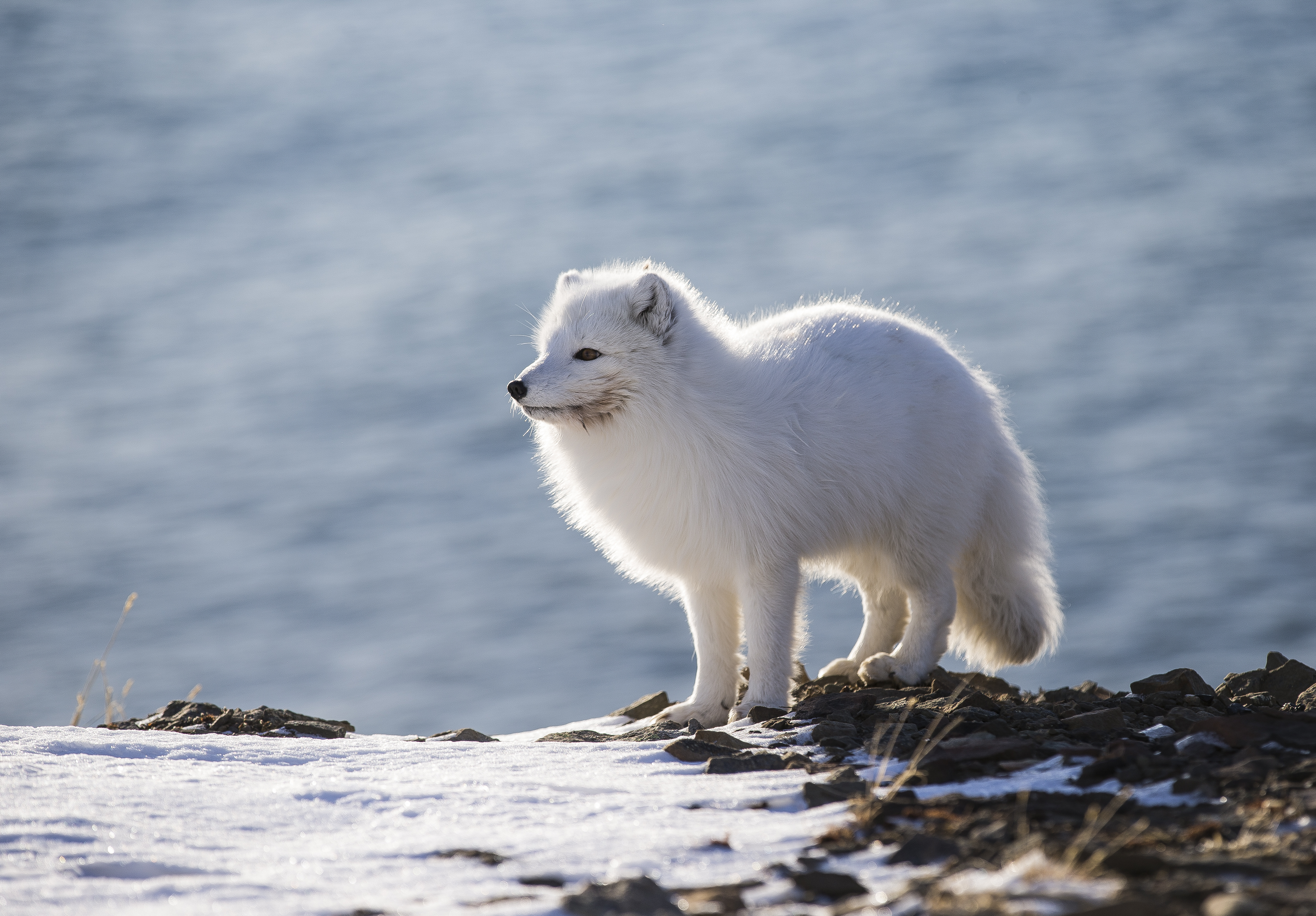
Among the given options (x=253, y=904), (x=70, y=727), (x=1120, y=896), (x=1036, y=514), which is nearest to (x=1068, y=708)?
(x=1036, y=514)

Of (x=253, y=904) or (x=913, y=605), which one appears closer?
(x=253, y=904)

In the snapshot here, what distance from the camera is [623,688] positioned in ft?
73.6

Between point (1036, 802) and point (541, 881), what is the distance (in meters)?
1.30

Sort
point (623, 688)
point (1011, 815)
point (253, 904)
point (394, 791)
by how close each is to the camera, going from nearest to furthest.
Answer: point (253, 904)
point (1011, 815)
point (394, 791)
point (623, 688)

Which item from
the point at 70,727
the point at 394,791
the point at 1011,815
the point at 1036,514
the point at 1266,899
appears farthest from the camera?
the point at 1036,514

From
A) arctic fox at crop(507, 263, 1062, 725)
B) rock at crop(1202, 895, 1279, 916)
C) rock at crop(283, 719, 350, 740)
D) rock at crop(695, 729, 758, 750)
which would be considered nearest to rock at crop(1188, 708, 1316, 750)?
rock at crop(1202, 895, 1279, 916)

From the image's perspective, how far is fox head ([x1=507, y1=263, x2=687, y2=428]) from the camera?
4973 millimetres

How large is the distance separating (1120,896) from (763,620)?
9.21 ft

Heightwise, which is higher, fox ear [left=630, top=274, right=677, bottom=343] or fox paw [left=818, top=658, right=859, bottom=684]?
fox ear [left=630, top=274, right=677, bottom=343]

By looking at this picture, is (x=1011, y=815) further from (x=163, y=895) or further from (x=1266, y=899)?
(x=163, y=895)

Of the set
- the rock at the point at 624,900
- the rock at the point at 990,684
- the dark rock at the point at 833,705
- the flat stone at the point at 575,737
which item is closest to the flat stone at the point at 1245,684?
the rock at the point at 990,684

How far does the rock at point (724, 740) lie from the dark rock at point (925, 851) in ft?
4.94

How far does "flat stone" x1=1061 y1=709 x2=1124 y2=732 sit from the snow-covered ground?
71cm

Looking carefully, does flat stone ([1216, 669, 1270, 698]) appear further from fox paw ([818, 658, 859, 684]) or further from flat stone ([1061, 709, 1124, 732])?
fox paw ([818, 658, 859, 684])
